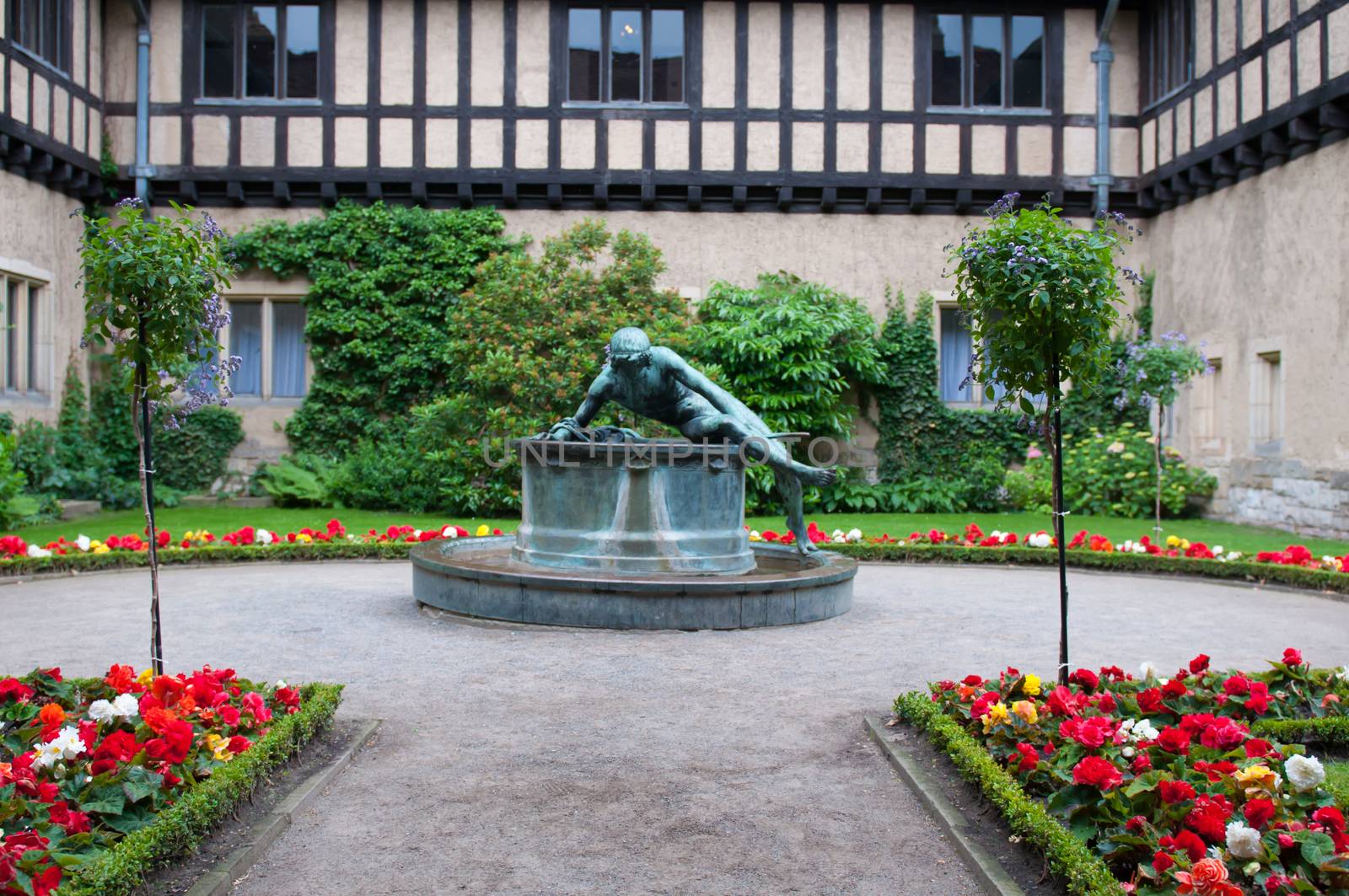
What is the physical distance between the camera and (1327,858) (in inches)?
135

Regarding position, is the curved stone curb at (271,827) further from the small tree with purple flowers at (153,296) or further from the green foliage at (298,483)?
the green foliage at (298,483)

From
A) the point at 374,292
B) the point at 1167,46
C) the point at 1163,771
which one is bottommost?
the point at 1163,771

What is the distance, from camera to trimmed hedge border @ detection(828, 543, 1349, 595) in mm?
10758

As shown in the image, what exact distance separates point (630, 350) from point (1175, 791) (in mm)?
5357

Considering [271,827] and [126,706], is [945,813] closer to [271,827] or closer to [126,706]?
[271,827]

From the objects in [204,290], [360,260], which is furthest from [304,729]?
[360,260]

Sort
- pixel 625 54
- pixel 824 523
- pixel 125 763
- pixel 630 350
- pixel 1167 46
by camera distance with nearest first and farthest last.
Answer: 1. pixel 125 763
2. pixel 630 350
3. pixel 824 523
4. pixel 1167 46
5. pixel 625 54

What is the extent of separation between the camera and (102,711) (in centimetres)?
454

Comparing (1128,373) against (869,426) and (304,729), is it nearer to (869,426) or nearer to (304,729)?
(869,426)

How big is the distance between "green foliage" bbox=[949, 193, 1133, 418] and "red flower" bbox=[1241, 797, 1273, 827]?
6.69 feet

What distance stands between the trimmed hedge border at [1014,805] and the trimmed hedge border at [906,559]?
658 centimetres

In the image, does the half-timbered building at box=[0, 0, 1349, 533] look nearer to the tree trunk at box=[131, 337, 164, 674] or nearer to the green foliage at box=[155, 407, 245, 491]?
the green foliage at box=[155, 407, 245, 491]

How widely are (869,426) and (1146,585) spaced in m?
8.92

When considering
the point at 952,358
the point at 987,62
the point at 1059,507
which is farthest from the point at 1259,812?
the point at 987,62
